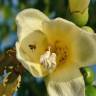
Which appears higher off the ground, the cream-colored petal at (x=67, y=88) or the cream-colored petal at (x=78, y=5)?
the cream-colored petal at (x=78, y=5)

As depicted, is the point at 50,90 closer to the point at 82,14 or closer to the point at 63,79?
the point at 63,79

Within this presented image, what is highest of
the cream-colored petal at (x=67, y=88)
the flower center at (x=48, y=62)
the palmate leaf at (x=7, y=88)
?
the flower center at (x=48, y=62)

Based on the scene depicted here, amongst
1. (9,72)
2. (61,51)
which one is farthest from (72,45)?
(9,72)

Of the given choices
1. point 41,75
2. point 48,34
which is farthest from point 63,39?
point 41,75

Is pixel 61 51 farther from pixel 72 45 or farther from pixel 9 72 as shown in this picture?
pixel 9 72

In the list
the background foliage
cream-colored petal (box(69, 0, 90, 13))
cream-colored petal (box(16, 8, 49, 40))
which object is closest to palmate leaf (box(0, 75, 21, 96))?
the background foliage

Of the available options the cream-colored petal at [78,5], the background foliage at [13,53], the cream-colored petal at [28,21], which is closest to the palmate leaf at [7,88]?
the background foliage at [13,53]

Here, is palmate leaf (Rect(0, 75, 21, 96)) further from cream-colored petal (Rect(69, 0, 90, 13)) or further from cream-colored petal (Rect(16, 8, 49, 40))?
cream-colored petal (Rect(69, 0, 90, 13))

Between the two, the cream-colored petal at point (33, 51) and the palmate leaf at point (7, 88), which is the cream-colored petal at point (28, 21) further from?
the palmate leaf at point (7, 88)
